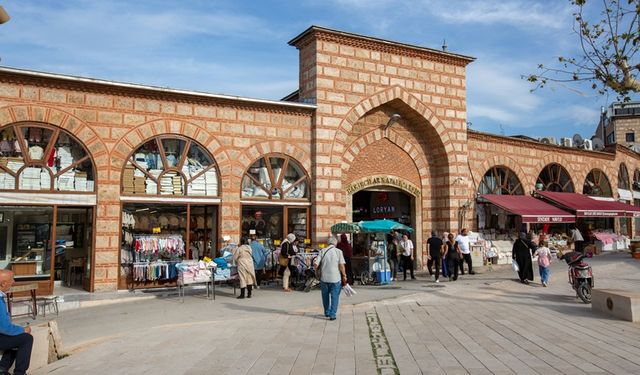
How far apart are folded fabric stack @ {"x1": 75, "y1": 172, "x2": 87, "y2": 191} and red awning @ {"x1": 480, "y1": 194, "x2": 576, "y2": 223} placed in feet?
41.9

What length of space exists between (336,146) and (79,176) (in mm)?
6766

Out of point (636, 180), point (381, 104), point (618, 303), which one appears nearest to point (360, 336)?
point (618, 303)

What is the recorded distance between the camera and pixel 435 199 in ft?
55.1

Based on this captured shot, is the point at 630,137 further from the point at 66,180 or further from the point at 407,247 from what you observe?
the point at 66,180

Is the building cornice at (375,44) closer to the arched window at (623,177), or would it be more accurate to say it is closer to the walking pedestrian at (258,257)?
the walking pedestrian at (258,257)

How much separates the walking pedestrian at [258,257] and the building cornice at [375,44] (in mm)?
6089

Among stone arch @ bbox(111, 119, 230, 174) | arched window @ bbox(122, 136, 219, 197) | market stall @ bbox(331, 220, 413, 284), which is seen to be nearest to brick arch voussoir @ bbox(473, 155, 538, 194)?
market stall @ bbox(331, 220, 413, 284)

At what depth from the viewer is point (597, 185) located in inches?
933

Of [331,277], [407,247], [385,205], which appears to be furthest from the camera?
[385,205]

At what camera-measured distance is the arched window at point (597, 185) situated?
23.3 metres

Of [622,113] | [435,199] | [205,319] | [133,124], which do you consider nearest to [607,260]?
[435,199]

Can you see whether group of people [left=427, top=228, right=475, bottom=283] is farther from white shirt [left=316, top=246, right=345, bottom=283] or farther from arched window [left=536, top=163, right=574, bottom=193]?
arched window [left=536, top=163, right=574, bottom=193]

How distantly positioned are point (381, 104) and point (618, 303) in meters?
8.79

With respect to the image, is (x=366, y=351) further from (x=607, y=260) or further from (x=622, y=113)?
(x=622, y=113)
